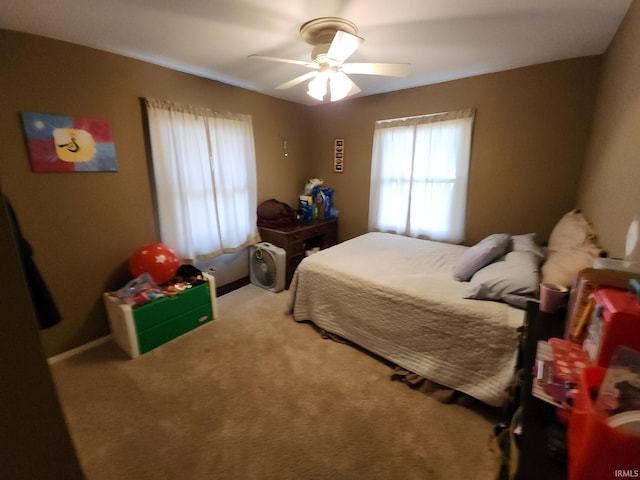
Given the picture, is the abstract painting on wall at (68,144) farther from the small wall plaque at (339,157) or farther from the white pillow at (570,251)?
the white pillow at (570,251)

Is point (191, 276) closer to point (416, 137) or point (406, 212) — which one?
point (406, 212)

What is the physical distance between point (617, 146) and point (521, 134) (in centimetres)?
115

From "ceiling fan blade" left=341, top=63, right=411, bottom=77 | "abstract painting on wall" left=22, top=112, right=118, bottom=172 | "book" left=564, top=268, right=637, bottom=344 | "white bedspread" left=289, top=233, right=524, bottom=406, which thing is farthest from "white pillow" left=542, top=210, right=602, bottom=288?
"abstract painting on wall" left=22, top=112, right=118, bottom=172

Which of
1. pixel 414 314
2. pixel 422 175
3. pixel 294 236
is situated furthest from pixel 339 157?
pixel 414 314

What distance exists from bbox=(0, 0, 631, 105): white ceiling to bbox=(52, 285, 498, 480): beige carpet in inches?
91.4

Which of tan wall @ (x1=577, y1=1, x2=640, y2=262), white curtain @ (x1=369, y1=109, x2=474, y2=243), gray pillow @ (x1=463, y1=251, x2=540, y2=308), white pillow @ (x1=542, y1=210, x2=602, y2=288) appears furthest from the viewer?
white curtain @ (x1=369, y1=109, x2=474, y2=243)

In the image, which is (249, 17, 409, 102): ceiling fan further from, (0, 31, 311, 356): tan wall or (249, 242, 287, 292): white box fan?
(249, 242, 287, 292): white box fan

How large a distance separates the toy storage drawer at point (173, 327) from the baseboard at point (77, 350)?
481 millimetres

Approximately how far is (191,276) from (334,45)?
7.41 ft

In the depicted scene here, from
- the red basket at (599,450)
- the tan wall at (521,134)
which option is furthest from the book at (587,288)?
the tan wall at (521,134)

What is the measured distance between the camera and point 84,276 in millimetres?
2256

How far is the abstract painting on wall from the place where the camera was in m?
1.91

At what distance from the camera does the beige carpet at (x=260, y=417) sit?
4.67 ft

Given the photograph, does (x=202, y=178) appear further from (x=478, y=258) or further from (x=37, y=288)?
(x=478, y=258)
